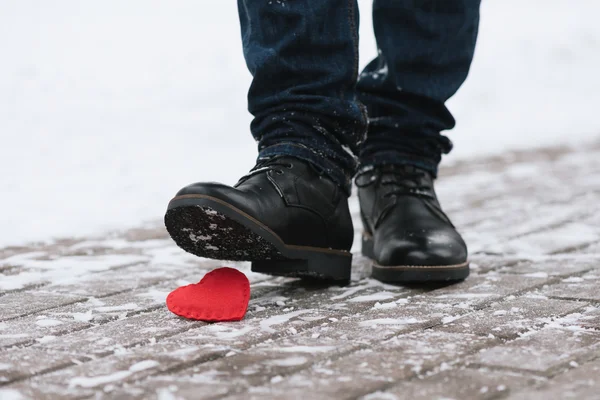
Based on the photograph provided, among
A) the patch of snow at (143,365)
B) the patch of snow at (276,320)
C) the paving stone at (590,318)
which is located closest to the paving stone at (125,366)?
the patch of snow at (143,365)

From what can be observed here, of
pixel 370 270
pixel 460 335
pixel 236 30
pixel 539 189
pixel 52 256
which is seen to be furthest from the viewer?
pixel 236 30

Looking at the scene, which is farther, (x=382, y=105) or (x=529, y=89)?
(x=529, y=89)

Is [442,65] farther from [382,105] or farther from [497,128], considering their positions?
[497,128]

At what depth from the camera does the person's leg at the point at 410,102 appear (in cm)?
198

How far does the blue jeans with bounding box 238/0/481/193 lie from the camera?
1733 millimetres

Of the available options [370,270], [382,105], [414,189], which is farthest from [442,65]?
[370,270]

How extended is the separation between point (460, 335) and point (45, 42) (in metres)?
3.79

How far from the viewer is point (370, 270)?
2.03 metres

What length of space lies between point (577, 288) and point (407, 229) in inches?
14.8

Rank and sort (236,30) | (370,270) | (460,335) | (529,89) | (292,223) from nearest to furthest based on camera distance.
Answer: (460,335)
(292,223)
(370,270)
(236,30)
(529,89)

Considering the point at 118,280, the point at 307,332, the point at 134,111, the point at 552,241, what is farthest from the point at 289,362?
the point at 134,111

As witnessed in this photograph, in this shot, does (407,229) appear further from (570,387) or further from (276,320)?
(570,387)

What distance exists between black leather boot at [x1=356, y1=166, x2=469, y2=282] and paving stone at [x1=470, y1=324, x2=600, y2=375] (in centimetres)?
44

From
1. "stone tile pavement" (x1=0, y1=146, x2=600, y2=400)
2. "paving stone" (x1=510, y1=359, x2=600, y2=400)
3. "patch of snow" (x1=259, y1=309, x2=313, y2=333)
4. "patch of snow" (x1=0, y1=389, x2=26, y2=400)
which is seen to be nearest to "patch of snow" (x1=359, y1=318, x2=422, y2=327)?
"stone tile pavement" (x1=0, y1=146, x2=600, y2=400)
